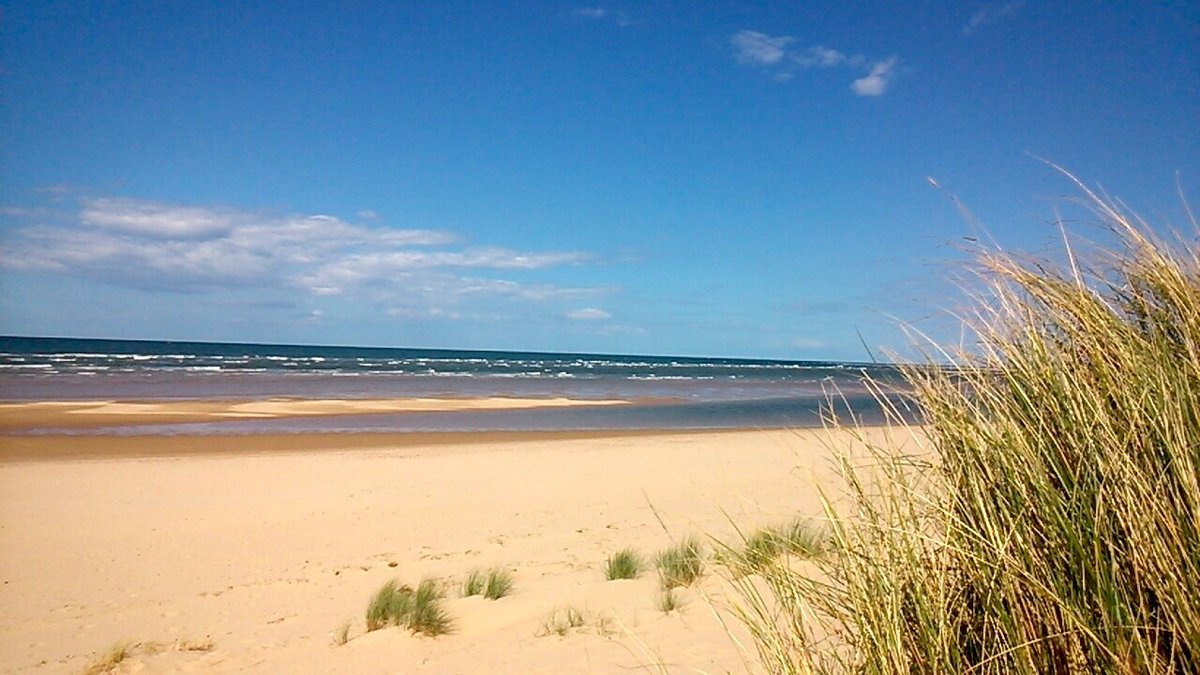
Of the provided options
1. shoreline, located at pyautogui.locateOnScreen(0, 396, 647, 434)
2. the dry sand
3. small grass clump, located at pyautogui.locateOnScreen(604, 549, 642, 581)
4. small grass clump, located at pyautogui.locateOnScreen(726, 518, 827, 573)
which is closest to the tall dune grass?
small grass clump, located at pyautogui.locateOnScreen(726, 518, 827, 573)

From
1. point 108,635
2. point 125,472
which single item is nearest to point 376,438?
point 125,472

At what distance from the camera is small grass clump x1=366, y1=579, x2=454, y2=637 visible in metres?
5.78

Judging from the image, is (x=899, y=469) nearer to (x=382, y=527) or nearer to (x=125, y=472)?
(x=382, y=527)

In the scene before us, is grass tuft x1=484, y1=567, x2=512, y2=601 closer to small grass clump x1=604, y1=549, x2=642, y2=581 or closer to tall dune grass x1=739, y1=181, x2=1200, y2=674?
small grass clump x1=604, y1=549, x2=642, y2=581

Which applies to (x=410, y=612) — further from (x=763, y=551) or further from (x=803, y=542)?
(x=763, y=551)

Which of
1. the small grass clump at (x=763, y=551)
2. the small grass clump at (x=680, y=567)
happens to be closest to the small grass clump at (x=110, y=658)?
the small grass clump at (x=680, y=567)

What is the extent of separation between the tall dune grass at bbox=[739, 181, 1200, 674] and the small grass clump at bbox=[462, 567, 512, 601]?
4319 millimetres

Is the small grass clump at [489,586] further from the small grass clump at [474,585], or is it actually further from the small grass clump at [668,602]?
the small grass clump at [668,602]

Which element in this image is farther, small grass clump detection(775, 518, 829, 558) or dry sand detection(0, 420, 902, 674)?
dry sand detection(0, 420, 902, 674)

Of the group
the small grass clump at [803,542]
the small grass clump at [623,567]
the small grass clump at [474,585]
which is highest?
the small grass clump at [803,542]

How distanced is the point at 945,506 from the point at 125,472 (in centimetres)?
1431

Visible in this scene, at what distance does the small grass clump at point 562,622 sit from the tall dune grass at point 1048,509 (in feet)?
10.6

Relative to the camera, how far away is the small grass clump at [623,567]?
694 cm

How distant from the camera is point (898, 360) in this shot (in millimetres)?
3039
